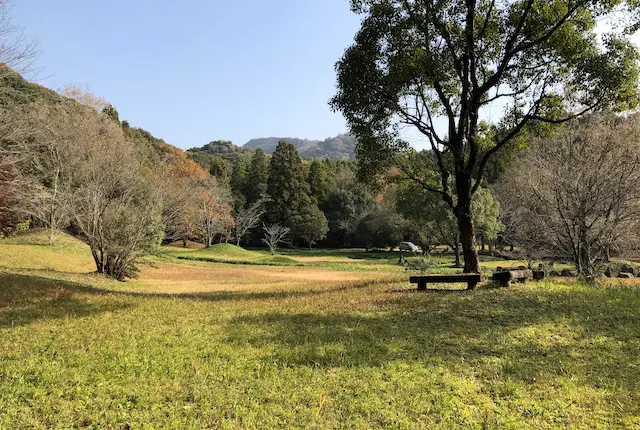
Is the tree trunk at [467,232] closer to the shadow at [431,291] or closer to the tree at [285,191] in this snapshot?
the shadow at [431,291]

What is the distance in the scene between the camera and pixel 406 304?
9.05m

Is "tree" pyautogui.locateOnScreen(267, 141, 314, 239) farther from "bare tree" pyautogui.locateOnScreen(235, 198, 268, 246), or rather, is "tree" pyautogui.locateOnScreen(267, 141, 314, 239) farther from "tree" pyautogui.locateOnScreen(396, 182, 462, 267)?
"tree" pyautogui.locateOnScreen(396, 182, 462, 267)

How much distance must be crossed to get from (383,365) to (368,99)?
31.3 feet

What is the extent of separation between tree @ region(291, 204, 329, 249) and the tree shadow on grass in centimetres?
4706

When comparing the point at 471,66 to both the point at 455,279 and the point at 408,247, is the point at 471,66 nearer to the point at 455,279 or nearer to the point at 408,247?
the point at 455,279

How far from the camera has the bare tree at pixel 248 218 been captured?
2120 inches

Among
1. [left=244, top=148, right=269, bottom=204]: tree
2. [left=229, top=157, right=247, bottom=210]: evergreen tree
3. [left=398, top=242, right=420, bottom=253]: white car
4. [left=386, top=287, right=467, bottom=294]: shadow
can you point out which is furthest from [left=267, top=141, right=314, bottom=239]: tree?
[left=386, top=287, right=467, bottom=294]: shadow

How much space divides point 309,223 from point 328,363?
50.8 m

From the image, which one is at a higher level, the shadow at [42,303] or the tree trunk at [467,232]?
the tree trunk at [467,232]

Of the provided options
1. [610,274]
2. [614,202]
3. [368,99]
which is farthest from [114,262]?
[610,274]

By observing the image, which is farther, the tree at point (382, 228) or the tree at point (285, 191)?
the tree at point (285, 191)

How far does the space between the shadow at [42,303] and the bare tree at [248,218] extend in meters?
41.7

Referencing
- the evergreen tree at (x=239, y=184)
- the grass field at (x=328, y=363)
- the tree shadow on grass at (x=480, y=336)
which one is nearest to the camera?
the grass field at (x=328, y=363)

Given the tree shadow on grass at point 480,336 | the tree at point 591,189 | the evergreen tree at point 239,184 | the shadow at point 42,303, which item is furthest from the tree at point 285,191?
the tree shadow on grass at point 480,336
